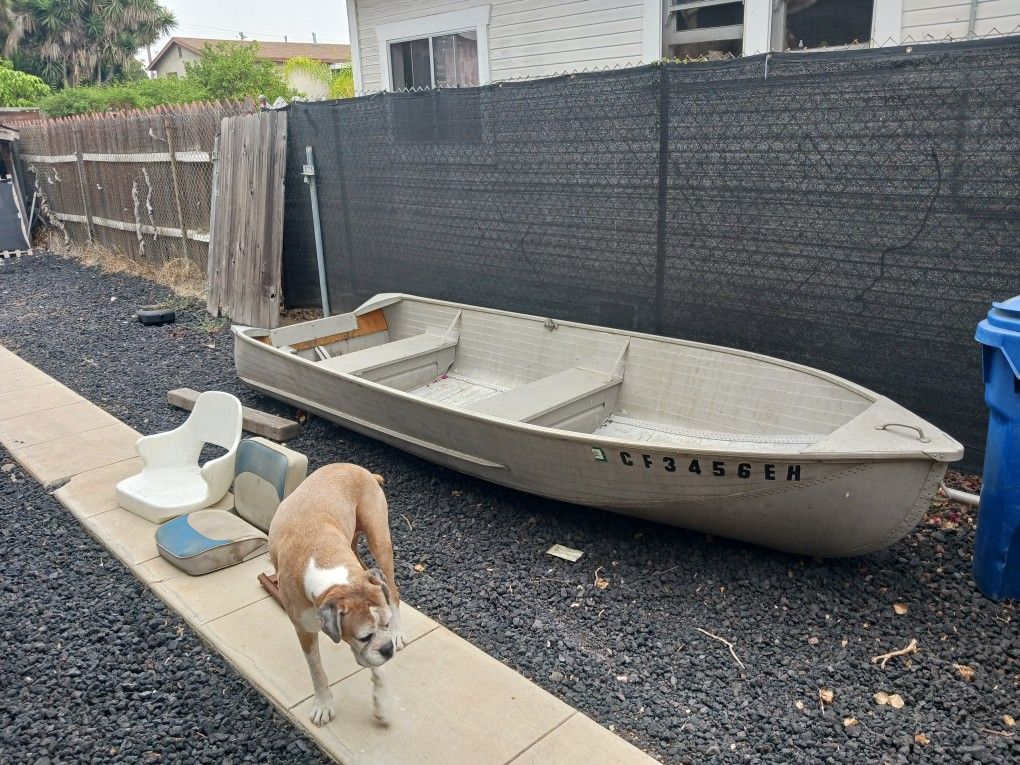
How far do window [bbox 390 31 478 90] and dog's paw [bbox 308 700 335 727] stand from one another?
29.4ft

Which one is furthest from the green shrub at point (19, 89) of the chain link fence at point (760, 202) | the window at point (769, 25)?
the chain link fence at point (760, 202)

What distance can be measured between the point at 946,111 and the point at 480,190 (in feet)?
12.7

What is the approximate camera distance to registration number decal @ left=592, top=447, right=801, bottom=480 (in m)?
3.77

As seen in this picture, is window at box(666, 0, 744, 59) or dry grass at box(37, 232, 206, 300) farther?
dry grass at box(37, 232, 206, 300)

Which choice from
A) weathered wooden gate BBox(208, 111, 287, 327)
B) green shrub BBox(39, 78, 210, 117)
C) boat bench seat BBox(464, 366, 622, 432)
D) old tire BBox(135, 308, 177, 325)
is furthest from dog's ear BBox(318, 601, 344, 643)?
green shrub BBox(39, 78, 210, 117)

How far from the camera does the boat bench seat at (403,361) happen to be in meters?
6.49

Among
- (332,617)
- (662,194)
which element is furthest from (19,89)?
(332,617)

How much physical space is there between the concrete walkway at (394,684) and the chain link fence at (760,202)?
3237mm

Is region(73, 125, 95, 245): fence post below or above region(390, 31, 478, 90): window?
below

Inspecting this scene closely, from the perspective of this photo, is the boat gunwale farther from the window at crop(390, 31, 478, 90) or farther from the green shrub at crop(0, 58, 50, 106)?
the green shrub at crop(0, 58, 50, 106)

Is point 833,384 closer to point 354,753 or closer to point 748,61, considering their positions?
point 748,61

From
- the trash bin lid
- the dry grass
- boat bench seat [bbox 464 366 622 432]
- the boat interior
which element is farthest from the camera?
the dry grass

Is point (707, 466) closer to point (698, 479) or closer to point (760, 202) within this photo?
point (698, 479)

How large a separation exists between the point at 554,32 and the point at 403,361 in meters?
5.20
